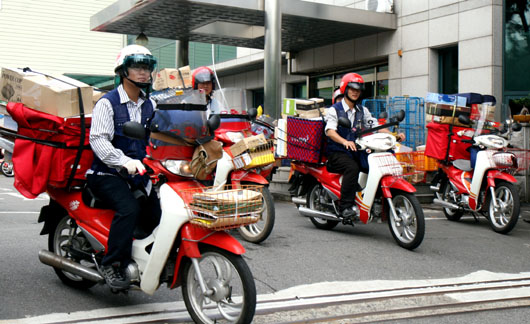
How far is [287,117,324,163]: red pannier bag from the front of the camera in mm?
7836

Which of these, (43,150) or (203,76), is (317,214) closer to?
(203,76)

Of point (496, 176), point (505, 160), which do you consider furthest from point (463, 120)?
point (496, 176)

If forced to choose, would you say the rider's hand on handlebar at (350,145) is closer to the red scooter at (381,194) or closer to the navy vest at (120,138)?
the red scooter at (381,194)

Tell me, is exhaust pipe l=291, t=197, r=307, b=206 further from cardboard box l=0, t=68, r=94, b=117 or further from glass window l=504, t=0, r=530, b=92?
glass window l=504, t=0, r=530, b=92

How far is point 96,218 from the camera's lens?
4.39 m

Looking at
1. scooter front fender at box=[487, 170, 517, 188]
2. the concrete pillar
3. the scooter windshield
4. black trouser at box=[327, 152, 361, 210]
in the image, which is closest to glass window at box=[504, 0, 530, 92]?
the concrete pillar

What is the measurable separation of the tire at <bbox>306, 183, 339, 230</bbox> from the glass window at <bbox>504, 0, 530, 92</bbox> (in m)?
7.61

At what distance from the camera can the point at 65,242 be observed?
488cm

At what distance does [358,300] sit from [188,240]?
170 centimetres

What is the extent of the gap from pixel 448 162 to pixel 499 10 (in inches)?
251

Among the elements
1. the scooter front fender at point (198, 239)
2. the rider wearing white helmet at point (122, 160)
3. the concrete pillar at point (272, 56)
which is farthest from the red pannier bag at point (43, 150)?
the concrete pillar at point (272, 56)

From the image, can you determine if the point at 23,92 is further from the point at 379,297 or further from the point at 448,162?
the point at 448,162

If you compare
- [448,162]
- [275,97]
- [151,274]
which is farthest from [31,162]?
[275,97]

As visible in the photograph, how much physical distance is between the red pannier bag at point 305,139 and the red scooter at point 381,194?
21cm
